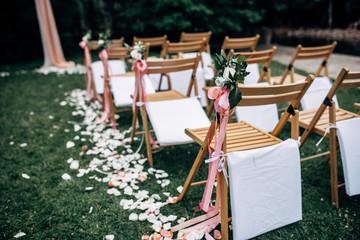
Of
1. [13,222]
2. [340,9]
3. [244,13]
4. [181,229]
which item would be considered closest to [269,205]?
[181,229]

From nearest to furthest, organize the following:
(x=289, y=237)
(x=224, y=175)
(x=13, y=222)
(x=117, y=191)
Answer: (x=224, y=175)
(x=289, y=237)
(x=13, y=222)
(x=117, y=191)

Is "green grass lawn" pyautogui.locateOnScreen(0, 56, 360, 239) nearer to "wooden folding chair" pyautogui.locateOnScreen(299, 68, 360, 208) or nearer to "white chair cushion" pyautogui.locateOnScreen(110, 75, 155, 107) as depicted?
"wooden folding chair" pyautogui.locateOnScreen(299, 68, 360, 208)

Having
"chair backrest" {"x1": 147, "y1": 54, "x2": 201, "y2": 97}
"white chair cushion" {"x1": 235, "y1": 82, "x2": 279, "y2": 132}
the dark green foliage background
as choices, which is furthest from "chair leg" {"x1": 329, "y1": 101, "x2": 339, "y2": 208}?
the dark green foliage background

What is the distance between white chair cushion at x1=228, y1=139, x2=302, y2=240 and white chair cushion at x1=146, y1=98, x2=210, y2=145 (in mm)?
926

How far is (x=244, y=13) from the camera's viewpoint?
9359mm

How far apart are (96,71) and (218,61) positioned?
10.5 ft

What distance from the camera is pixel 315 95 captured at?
3297mm

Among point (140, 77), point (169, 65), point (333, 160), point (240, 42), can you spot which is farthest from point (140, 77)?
point (240, 42)

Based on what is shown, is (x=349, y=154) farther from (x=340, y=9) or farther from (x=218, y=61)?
(x=340, y=9)

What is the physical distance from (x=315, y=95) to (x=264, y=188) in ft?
6.35

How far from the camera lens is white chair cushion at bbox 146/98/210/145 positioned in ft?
8.68

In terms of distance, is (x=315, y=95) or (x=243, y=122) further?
(x=315, y=95)

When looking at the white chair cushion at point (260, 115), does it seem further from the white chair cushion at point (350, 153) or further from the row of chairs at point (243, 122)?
the white chair cushion at point (350, 153)

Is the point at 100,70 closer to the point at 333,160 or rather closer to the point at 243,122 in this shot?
the point at 243,122
